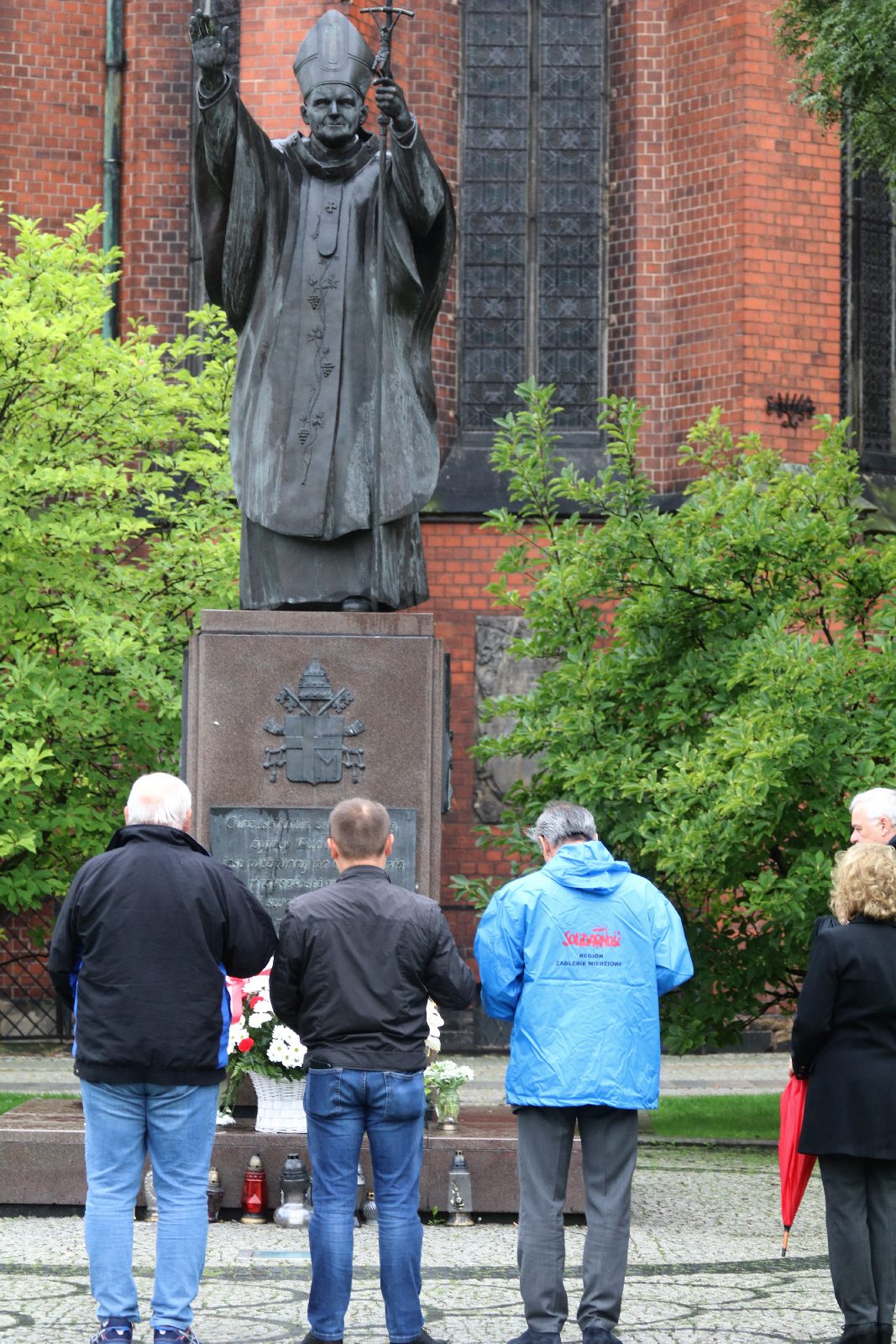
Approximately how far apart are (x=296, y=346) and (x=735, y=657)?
3.60m

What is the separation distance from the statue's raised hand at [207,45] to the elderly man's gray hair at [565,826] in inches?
138

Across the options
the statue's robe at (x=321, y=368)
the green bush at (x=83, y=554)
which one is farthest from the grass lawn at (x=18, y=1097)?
the statue's robe at (x=321, y=368)

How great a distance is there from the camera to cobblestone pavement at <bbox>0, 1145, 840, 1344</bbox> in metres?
6.52

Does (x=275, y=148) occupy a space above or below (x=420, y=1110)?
above

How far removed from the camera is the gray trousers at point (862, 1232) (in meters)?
6.12

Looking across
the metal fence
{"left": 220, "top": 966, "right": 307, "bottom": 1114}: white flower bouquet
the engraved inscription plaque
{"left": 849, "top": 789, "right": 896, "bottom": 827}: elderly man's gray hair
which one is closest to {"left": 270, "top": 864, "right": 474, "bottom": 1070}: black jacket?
{"left": 849, "top": 789, "right": 896, "bottom": 827}: elderly man's gray hair

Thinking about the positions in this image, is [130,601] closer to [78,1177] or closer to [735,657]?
[735,657]

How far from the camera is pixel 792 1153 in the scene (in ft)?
21.1

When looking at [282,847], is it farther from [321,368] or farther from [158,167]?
[158,167]

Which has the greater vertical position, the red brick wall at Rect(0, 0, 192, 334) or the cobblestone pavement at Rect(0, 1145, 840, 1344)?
the red brick wall at Rect(0, 0, 192, 334)

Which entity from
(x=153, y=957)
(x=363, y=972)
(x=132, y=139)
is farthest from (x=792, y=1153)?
(x=132, y=139)

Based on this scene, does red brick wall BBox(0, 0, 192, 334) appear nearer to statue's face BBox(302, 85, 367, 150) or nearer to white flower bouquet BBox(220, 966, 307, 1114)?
statue's face BBox(302, 85, 367, 150)

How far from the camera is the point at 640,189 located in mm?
19375

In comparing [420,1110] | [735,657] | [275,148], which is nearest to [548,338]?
[735,657]
